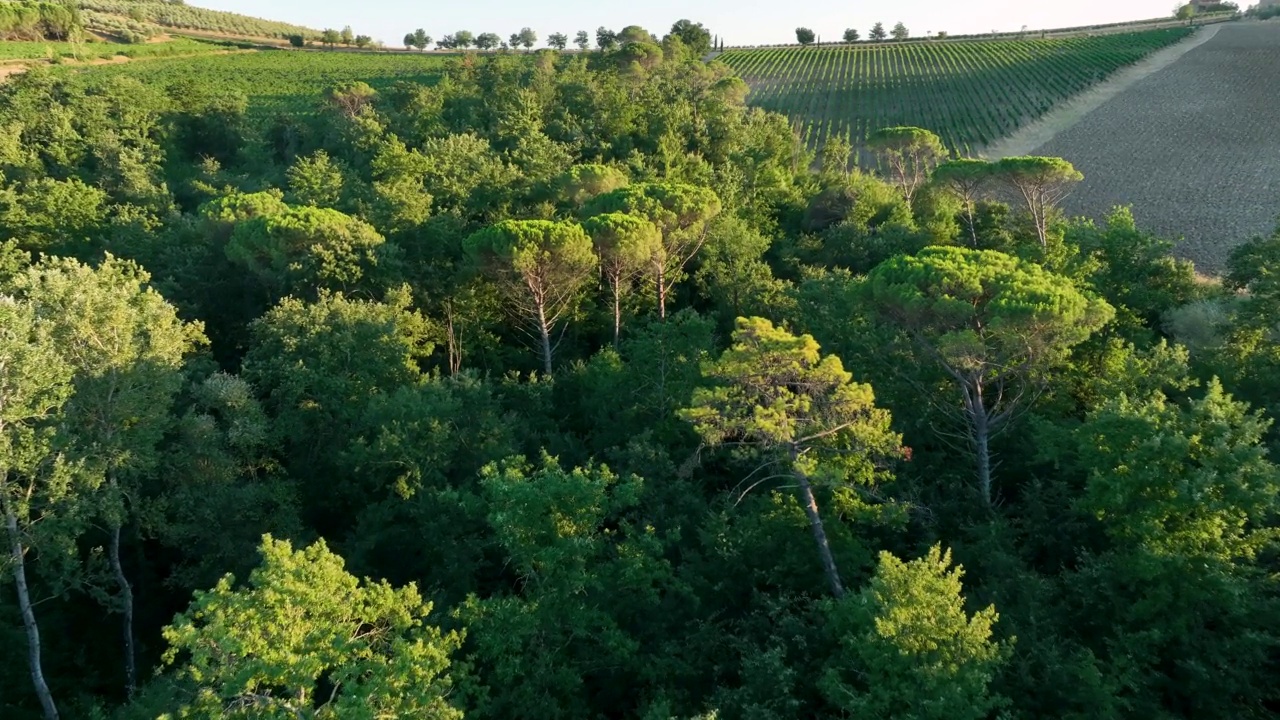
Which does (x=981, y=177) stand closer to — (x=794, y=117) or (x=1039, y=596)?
(x=1039, y=596)

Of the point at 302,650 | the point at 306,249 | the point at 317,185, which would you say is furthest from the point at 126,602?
the point at 317,185

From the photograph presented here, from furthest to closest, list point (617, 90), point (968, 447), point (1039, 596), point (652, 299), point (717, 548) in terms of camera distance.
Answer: point (617, 90) < point (652, 299) < point (968, 447) < point (717, 548) < point (1039, 596)

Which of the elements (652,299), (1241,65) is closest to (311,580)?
(652,299)

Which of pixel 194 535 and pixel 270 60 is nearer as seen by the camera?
pixel 194 535

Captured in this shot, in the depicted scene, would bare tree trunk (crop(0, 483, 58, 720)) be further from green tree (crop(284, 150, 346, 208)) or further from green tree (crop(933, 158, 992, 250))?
green tree (crop(933, 158, 992, 250))

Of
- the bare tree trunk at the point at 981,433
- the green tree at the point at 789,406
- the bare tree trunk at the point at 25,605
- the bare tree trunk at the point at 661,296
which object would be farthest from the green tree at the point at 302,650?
the bare tree trunk at the point at 661,296

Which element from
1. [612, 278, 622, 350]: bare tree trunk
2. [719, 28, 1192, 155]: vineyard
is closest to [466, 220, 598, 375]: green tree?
[612, 278, 622, 350]: bare tree trunk

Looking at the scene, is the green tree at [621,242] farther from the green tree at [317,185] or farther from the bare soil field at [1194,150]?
the bare soil field at [1194,150]
